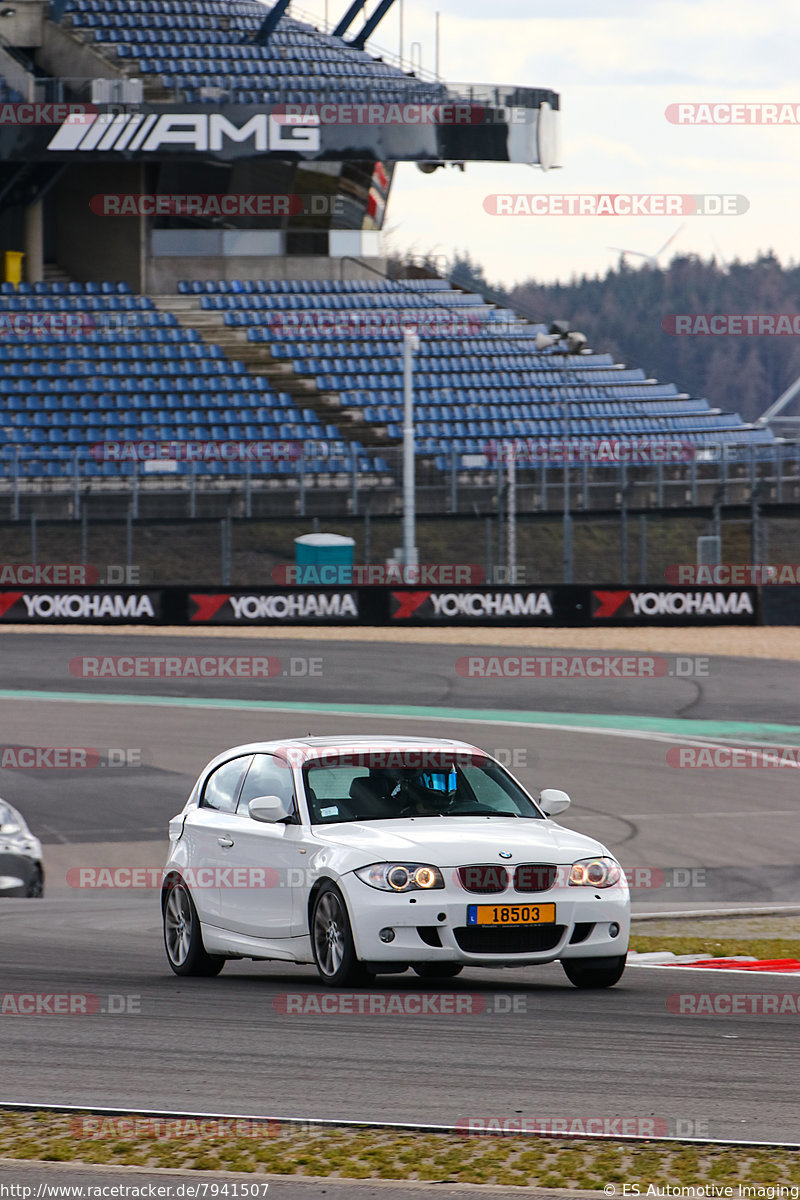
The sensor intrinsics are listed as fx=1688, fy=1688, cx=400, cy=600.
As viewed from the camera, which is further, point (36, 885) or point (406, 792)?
point (36, 885)

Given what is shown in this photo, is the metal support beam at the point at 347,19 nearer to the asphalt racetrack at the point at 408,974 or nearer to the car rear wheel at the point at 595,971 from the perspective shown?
the asphalt racetrack at the point at 408,974

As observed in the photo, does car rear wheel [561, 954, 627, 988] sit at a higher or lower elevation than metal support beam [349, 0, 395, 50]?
lower

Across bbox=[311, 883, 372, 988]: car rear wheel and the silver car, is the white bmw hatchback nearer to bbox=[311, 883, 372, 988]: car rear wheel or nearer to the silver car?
bbox=[311, 883, 372, 988]: car rear wheel

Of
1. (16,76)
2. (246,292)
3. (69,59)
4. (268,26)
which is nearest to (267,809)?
(246,292)

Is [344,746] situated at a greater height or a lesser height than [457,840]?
greater

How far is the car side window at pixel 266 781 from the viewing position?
349 inches

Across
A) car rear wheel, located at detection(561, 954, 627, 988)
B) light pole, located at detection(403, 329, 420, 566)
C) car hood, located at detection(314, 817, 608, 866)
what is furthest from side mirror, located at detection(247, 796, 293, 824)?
light pole, located at detection(403, 329, 420, 566)

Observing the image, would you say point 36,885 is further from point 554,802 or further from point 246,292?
point 246,292

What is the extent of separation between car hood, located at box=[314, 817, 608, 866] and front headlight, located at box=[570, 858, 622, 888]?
0.04 m

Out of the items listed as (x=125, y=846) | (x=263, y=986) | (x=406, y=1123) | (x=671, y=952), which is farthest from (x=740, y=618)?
(x=406, y=1123)

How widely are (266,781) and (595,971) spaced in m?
2.00

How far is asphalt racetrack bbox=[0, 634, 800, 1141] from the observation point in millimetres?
6012

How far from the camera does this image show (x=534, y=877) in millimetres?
7902

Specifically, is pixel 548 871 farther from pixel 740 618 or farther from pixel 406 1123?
pixel 740 618
